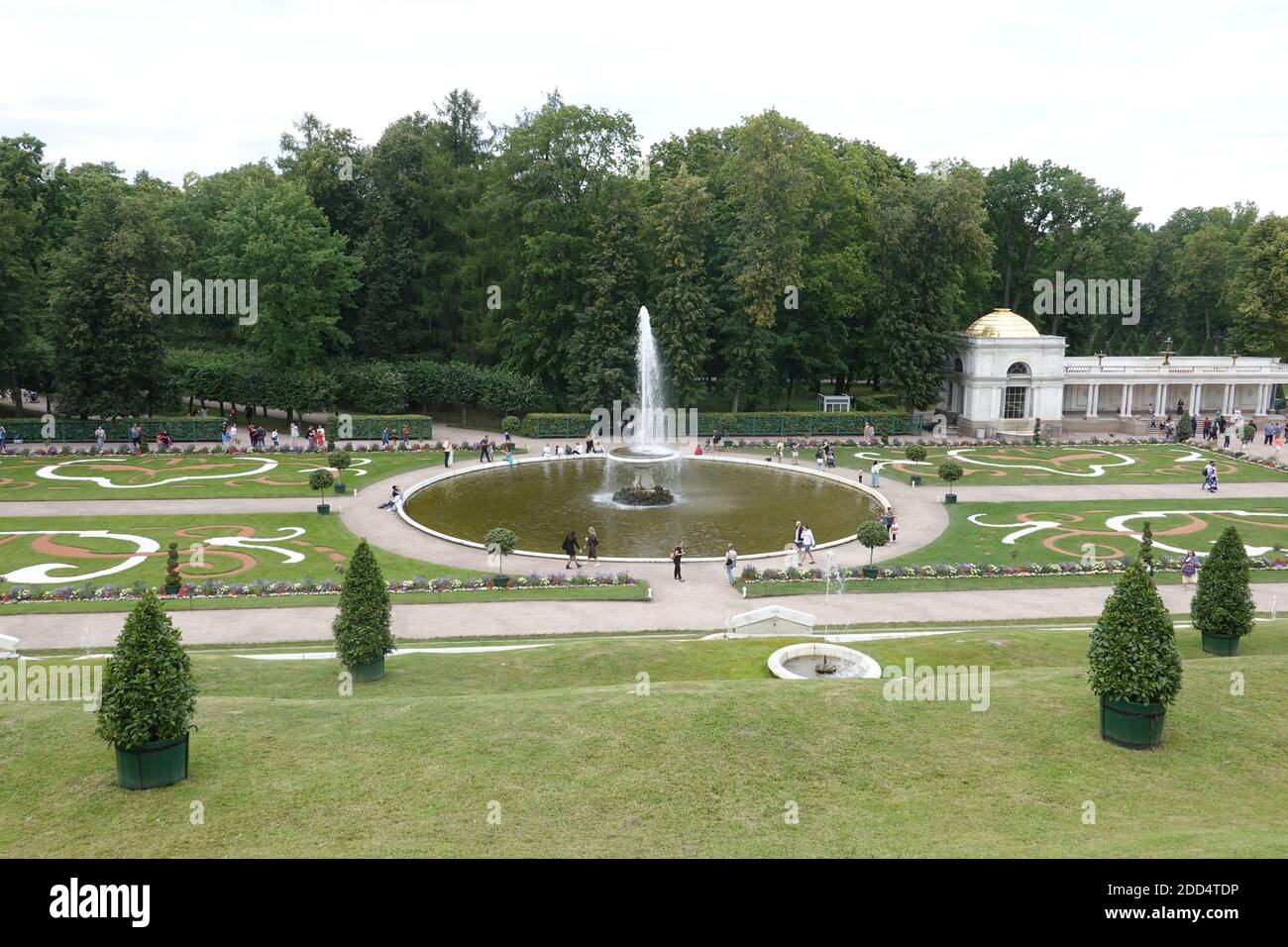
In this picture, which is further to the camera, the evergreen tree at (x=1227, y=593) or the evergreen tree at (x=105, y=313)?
the evergreen tree at (x=105, y=313)

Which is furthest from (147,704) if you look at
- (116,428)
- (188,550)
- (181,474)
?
(116,428)

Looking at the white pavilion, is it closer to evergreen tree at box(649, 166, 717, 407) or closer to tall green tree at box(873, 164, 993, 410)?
tall green tree at box(873, 164, 993, 410)

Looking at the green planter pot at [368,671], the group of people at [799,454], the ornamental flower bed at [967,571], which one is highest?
the group of people at [799,454]

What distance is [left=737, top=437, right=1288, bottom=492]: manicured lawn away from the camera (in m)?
53.3

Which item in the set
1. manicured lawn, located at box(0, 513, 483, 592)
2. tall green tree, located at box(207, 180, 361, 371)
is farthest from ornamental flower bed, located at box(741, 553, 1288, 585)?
tall green tree, located at box(207, 180, 361, 371)

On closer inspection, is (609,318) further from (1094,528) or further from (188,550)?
(188,550)

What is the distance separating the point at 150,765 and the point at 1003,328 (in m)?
67.2

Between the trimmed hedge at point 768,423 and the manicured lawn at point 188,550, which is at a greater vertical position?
the trimmed hedge at point 768,423

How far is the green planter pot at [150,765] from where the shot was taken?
14945 mm

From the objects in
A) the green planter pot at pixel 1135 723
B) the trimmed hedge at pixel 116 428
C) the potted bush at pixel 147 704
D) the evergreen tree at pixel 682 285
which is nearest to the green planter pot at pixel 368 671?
the potted bush at pixel 147 704

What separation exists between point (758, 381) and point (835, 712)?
54043mm

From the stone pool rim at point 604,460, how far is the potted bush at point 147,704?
891 inches

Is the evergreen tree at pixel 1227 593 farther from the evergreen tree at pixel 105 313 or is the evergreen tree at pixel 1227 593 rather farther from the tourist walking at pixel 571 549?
the evergreen tree at pixel 105 313

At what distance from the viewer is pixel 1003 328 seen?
71938 mm
